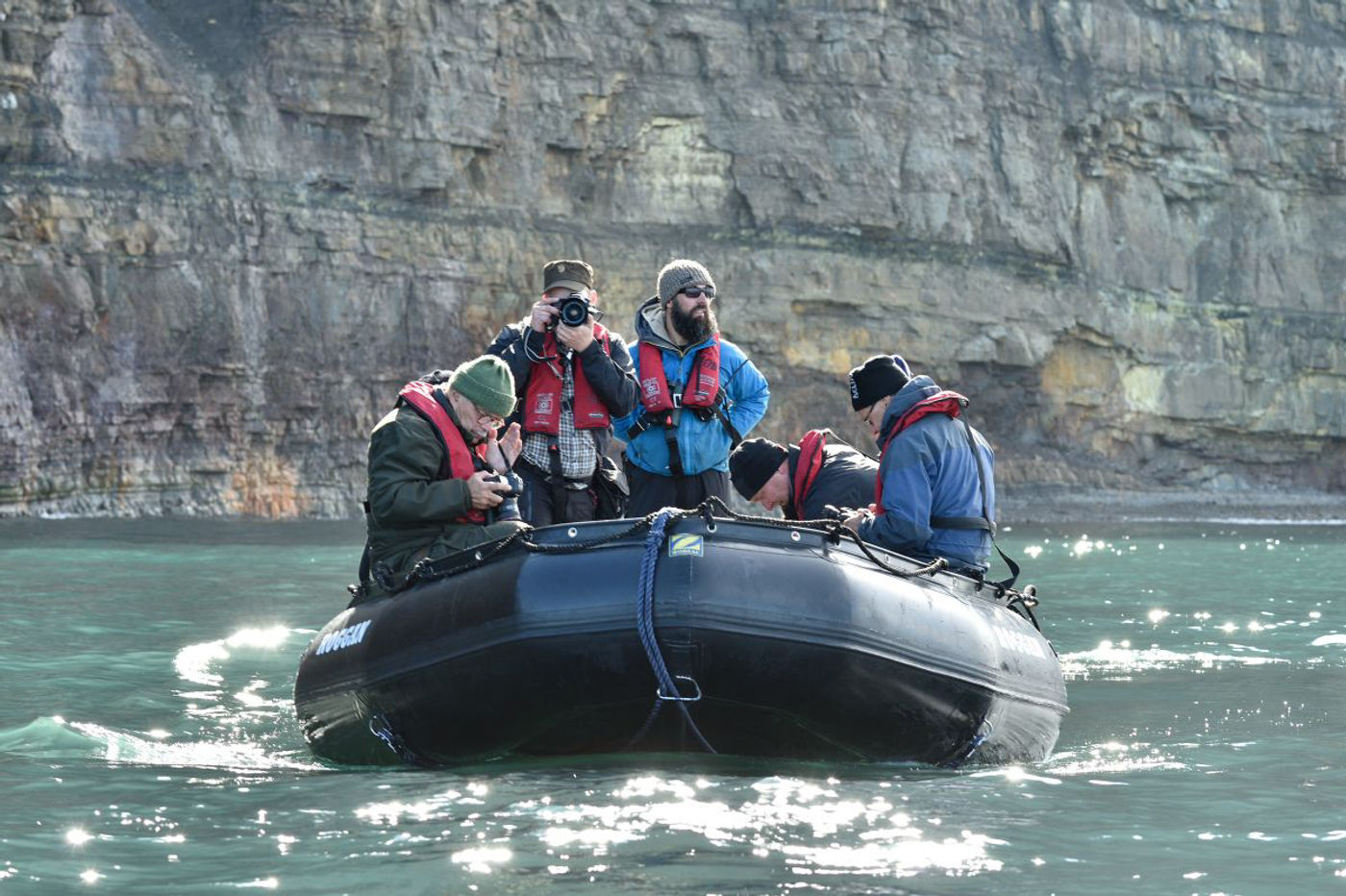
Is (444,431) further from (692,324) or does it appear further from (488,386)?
(692,324)

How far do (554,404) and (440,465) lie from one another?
3.73 ft

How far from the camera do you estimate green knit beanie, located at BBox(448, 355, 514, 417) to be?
7441 mm

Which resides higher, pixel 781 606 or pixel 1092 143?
pixel 1092 143

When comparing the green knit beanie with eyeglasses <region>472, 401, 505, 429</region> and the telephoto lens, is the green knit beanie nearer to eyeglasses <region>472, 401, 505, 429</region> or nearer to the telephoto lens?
eyeglasses <region>472, 401, 505, 429</region>

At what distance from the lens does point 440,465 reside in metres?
7.68

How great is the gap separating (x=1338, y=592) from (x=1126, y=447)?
1092 inches

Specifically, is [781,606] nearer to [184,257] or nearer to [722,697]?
[722,697]

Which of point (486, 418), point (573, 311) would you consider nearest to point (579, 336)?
point (573, 311)

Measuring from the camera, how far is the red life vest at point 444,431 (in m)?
7.59

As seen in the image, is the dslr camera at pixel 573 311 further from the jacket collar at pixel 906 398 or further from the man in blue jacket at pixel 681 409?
the jacket collar at pixel 906 398

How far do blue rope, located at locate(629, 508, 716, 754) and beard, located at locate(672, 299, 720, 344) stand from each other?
2.10 m

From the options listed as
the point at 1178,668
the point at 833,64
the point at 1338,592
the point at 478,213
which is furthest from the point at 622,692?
the point at 833,64

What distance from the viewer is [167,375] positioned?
113ft

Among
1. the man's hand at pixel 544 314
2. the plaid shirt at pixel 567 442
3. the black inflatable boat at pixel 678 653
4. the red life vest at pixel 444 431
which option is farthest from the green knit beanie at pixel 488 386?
the plaid shirt at pixel 567 442
